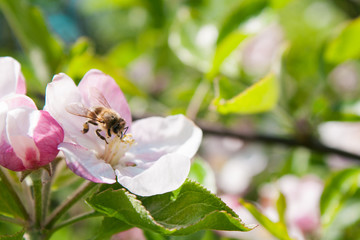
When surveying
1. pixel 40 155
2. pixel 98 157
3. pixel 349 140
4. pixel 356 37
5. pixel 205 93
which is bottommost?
pixel 349 140

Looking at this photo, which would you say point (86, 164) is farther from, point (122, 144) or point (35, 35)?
point (35, 35)

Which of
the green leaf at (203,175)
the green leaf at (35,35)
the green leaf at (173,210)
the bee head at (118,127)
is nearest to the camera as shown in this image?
the green leaf at (173,210)

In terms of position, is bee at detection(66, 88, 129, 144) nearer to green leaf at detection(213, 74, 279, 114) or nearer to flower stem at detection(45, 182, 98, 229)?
flower stem at detection(45, 182, 98, 229)

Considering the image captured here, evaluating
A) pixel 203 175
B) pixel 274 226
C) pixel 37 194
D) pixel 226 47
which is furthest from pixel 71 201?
pixel 226 47

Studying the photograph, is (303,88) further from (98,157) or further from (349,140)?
(98,157)

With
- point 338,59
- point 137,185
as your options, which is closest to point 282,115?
point 338,59

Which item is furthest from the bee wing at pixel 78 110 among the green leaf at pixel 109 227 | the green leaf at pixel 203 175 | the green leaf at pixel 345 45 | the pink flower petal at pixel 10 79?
the green leaf at pixel 345 45

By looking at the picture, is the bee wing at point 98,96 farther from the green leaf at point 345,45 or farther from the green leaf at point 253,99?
the green leaf at point 345,45
